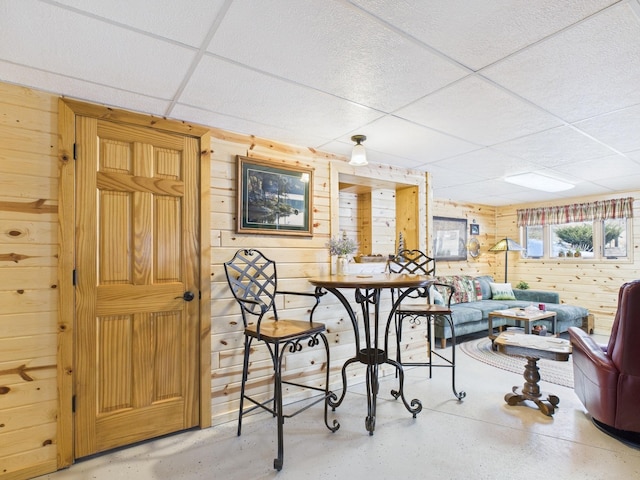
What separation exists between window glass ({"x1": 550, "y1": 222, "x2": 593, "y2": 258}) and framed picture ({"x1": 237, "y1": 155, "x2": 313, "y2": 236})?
17.1ft

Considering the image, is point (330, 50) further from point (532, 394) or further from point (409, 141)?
point (532, 394)

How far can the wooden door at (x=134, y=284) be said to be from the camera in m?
2.12

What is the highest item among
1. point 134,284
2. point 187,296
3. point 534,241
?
point 534,241

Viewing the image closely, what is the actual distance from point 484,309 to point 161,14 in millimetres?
5045

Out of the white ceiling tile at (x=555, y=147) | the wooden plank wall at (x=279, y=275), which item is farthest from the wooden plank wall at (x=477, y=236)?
the wooden plank wall at (x=279, y=275)

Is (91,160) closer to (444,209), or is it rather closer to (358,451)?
(358,451)

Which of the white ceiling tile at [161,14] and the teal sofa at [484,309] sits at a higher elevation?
the white ceiling tile at [161,14]

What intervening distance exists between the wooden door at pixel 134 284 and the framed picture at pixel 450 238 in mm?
4464

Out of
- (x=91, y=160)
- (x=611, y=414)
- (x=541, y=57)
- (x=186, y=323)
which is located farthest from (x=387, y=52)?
(x=611, y=414)

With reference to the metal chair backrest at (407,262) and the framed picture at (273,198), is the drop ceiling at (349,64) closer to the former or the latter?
the framed picture at (273,198)

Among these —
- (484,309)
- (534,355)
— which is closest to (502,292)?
(484,309)

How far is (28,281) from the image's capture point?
1959 millimetres

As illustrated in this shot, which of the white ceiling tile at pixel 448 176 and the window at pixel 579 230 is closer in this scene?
the white ceiling tile at pixel 448 176

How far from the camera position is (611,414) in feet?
→ 7.27
